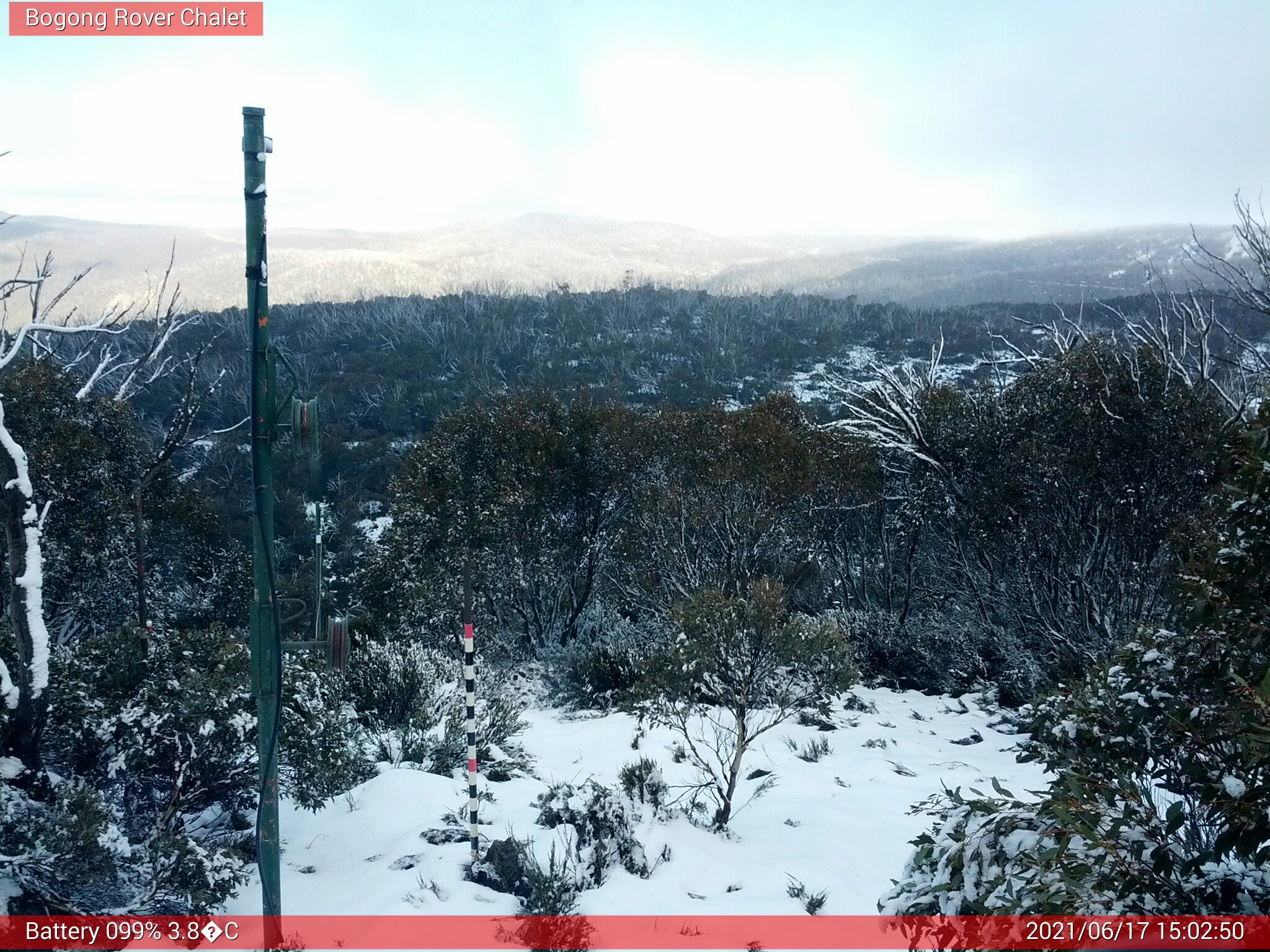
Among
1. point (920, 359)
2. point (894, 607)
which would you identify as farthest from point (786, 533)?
point (920, 359)

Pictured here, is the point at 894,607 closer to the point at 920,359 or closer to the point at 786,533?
the point at 786,533

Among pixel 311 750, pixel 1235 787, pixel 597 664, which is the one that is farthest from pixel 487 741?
pixel 1235 787

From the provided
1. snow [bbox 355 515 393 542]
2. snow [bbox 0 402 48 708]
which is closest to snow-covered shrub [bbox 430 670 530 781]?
snow [bbox 0 402 48 708]

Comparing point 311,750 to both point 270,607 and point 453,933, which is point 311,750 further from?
point 270,607

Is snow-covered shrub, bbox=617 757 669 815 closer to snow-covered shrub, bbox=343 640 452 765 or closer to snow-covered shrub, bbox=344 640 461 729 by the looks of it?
snow-covered shrub, bbox=343 640 452 765

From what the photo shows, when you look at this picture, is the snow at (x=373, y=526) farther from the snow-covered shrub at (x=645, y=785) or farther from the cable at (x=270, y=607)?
the cable at (x=270, y=607)

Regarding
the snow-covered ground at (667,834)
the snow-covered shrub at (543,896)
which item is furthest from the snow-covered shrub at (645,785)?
the snow-covered shrub at (543,896)
